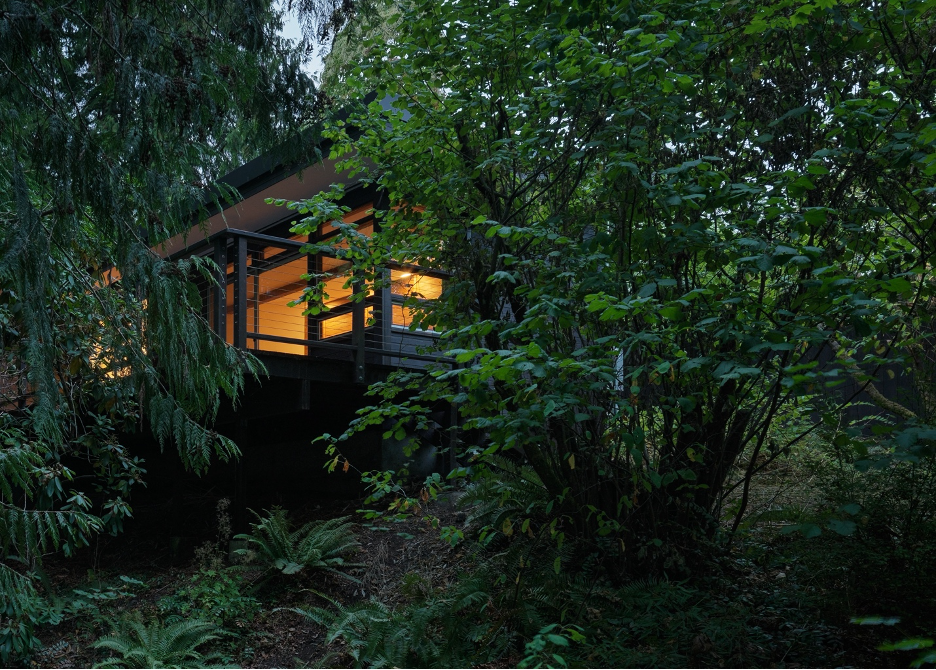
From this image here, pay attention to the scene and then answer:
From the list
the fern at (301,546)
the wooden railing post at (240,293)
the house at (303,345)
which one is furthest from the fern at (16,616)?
the wooden railing post at (240,293)

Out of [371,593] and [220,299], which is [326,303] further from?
[371,593]

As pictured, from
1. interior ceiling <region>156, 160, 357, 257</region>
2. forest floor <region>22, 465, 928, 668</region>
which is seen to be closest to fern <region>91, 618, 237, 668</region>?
forest floor <region>22, 465, 928, 668</region>

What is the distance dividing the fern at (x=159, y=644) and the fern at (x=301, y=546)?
108cm

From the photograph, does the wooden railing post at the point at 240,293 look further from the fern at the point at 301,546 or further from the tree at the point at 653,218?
the tree at the point at 653,218

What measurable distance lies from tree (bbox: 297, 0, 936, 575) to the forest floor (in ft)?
2.19

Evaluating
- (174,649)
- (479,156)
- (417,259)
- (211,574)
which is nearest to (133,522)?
(211,574)

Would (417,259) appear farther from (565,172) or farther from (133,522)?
(133,522)

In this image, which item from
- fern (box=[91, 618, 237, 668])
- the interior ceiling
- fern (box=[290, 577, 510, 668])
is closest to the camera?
fern (box=[290, 577, 510, 668])

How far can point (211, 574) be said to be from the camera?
24.9 ft

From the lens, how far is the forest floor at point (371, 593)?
16.5 feet

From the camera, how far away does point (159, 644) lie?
20.5ft

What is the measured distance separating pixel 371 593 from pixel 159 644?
184 centimetres

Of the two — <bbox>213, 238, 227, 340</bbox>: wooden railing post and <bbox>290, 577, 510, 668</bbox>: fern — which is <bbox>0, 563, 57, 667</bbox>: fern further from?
<bbox>213, 238, 227, 340</bbox>: wooden railing post

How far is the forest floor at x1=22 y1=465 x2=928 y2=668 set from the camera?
16.5ft
